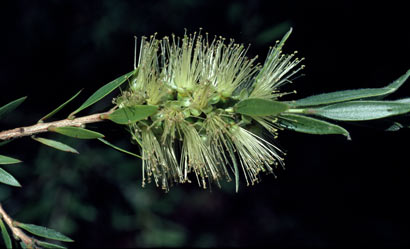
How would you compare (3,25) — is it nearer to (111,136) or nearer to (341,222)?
(111,136)

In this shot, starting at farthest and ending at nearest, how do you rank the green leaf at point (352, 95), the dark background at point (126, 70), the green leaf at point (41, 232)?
the dark background at point (126, 70)
the green leaf at point (41, 232)
the green leaf at point (352, 95)

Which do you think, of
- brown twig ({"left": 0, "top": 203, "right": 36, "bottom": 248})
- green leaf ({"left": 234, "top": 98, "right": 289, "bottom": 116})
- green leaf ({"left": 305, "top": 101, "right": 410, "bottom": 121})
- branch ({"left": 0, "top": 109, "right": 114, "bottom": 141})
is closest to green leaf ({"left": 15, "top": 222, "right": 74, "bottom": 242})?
brown twig ({"left": 0, "top": 203, "right": 36, "bottom": 248})

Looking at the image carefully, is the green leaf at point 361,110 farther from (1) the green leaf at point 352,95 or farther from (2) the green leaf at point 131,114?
(2) the green leaf at point 131,114

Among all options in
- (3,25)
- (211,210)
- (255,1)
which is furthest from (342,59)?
(211,210)

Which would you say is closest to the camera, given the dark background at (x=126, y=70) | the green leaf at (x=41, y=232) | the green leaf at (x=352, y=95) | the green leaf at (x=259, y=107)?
the green leaf at (x=259, y=107)

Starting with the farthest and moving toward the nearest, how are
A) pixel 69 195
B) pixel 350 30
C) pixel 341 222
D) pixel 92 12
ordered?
pixel 341 222, pixel 92 12, pixel 350 30, pixel 69 195

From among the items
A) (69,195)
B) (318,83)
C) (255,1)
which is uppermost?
(255,1)

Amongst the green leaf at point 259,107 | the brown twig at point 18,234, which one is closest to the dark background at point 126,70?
the brown twig at point 18,234

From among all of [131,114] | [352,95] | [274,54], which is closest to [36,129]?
[131,114]
